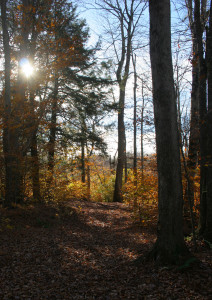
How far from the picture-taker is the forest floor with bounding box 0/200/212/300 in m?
3.52

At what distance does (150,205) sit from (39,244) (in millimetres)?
3935

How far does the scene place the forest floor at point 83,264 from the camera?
11.5ft

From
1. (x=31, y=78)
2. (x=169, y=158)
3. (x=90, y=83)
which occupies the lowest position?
(x=169, y=158)

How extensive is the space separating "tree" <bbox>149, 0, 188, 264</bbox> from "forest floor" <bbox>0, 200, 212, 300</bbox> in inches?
19.1

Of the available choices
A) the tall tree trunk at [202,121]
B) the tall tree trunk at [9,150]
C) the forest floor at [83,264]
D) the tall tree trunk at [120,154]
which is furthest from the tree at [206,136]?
the tall tree trunk at [120,154]

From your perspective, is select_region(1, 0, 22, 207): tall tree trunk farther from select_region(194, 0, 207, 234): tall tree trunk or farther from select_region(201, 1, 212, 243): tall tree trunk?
select_region(201, 1, 212, 243): tall tree trunk

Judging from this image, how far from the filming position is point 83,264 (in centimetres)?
495

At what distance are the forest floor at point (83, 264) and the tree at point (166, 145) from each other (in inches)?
19.1

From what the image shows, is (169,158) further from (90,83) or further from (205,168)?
(90,83)

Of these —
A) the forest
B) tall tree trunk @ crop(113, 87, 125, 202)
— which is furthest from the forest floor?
tall tree trunk @ crop(113, 87, 125, 202)

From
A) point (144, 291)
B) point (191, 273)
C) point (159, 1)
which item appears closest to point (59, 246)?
point (144, 291)

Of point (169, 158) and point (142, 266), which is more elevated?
point (169, 158)

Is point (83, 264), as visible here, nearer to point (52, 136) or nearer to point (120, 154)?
point (52, 136)

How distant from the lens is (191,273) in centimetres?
367
